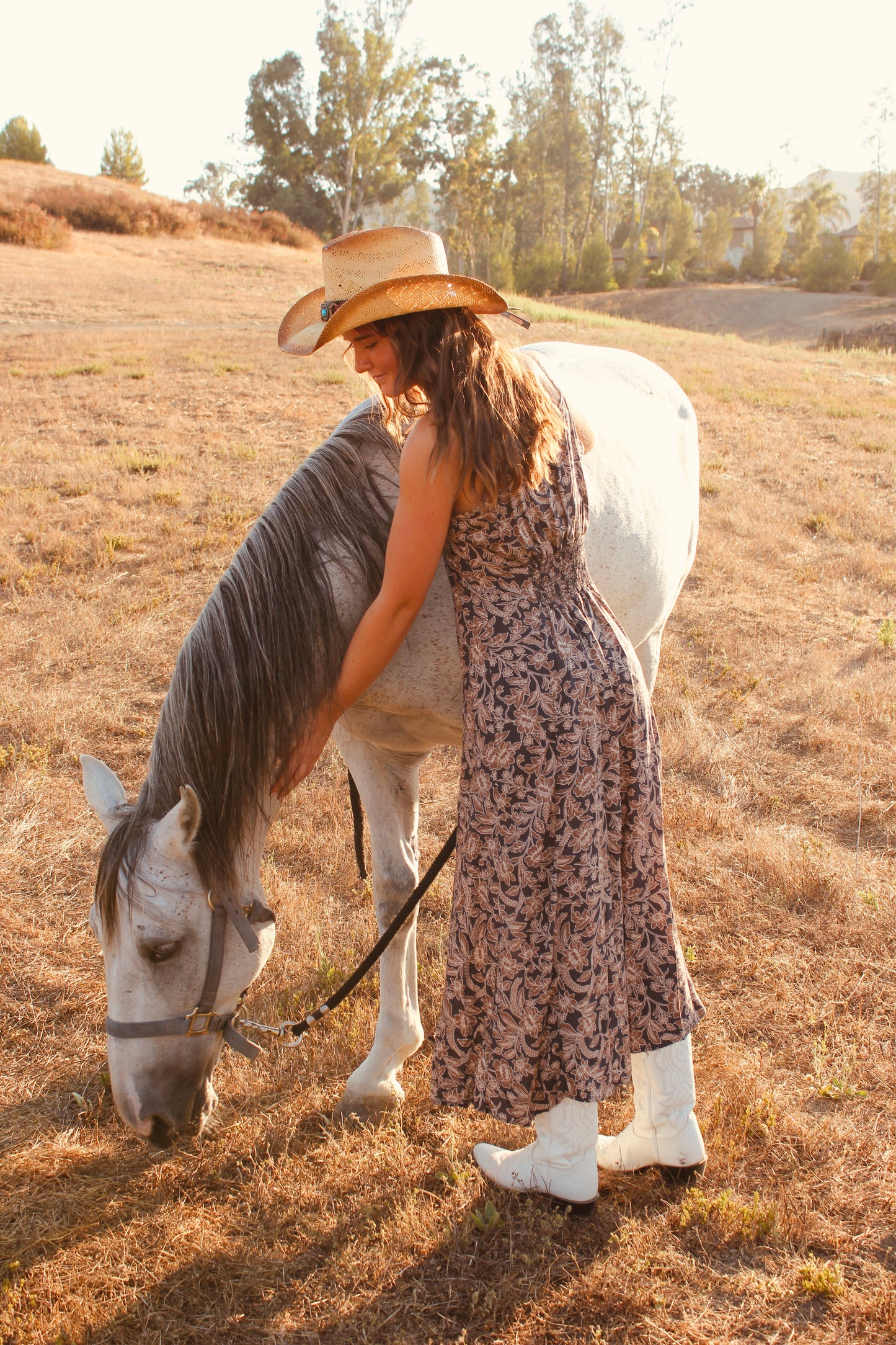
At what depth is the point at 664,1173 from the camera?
82.7 inches

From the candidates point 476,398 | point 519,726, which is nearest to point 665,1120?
point 519,726

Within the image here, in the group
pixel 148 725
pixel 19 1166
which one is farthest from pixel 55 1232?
pixel 148 725

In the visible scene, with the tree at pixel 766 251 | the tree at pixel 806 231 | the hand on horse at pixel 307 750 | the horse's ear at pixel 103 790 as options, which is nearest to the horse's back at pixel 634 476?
the hand on horse at pixel 307 750

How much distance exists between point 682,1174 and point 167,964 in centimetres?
130

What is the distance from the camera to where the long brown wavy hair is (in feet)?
5.23

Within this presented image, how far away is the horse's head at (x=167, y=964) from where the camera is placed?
1.83m

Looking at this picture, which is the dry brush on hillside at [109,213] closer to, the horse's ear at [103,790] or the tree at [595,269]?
the tree at [595,269]

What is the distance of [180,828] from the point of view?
1763 millimetres

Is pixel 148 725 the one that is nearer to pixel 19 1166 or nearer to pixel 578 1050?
pixel 19 1166

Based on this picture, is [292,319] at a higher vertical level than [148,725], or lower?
higher

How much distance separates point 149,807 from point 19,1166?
1.06m

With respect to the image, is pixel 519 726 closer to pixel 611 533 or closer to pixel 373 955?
pixel 373 955

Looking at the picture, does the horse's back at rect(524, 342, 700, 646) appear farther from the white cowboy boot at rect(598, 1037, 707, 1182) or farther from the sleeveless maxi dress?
the white cowboy boot at rect(598, 1037, 707, 1182)

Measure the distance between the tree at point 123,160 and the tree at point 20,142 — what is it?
3859mm
